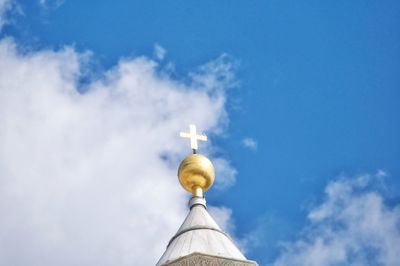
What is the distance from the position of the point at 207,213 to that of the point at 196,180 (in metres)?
1.28

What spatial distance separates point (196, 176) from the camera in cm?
1675

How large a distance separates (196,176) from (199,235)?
98.0 inches

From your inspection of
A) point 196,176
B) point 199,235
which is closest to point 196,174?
point 196,176

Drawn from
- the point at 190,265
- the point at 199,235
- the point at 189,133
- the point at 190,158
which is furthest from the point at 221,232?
the point at 189,133

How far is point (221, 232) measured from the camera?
14.8 m

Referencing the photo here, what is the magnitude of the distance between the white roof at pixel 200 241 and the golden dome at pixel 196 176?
128 cm

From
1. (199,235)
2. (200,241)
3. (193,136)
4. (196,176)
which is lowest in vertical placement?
(200,241)

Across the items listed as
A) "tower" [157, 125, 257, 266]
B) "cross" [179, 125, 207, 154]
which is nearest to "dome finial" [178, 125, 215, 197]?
"tower" [157, 125, 257, 266]

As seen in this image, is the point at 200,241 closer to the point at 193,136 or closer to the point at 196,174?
the point at 196,174

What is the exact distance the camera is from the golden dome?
16.8 meters

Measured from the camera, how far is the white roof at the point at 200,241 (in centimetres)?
1388

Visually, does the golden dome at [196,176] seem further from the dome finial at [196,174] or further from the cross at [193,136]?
the cross at [193,136]

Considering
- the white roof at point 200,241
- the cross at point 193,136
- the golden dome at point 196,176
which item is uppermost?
the cross at point 193,136

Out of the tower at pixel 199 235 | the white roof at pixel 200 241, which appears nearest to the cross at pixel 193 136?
the tower at pixel 199 235
